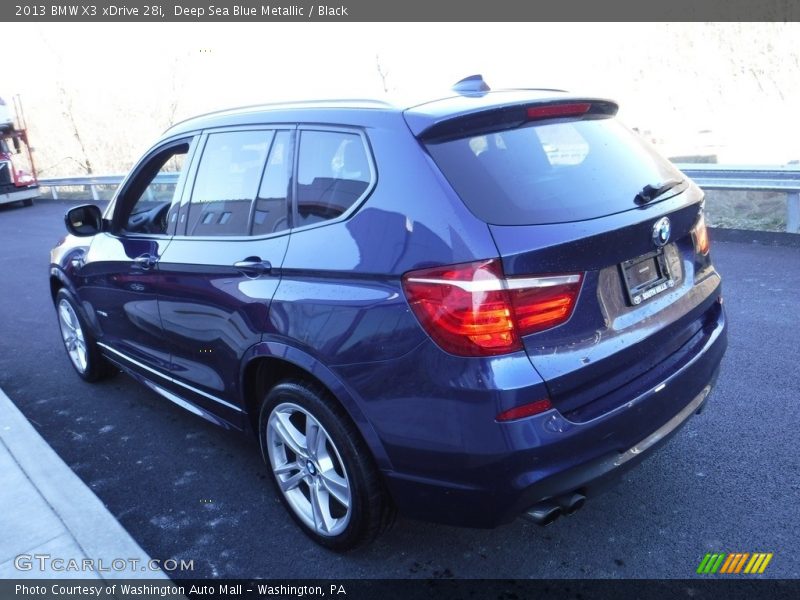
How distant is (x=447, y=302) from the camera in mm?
2215

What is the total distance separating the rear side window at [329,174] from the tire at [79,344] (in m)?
2.72

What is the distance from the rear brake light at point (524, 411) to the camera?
2162 mm

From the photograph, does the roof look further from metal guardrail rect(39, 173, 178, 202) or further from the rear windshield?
metal guardrail rect(39, 173, 178, 202)

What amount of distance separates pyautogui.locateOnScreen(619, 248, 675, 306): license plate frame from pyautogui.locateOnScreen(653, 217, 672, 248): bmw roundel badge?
34 mm

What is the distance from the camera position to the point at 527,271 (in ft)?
7.20

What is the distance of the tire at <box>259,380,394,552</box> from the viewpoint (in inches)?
103

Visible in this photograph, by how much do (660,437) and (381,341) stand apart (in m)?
1.15

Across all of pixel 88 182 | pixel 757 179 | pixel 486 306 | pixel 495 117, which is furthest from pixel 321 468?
pixel 88 182

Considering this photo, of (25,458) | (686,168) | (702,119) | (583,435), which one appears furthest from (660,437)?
(702,119)

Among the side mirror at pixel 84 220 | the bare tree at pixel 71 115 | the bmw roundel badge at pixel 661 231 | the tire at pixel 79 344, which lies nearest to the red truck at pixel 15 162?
the bare tree at pixel 71 115

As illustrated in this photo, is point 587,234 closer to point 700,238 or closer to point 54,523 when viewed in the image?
point 700,238

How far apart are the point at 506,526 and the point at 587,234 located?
1.41 metres

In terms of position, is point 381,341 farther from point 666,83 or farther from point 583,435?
point 666,83

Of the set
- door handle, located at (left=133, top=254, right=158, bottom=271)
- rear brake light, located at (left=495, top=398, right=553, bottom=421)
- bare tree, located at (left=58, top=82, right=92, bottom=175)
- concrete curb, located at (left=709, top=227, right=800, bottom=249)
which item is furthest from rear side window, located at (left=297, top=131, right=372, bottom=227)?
bare tree, located at (left=58, top=82, right=92, bottom=175)
